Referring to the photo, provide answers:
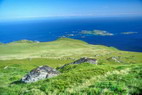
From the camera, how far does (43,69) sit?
19.6m

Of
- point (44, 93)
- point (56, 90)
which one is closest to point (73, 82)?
point (56, 90)

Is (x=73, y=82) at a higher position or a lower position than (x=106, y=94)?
lower

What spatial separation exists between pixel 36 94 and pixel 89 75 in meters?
5.12

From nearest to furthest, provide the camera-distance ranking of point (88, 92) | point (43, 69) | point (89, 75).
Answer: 1. point (88, 92)
2. point (89, 75)
3. point (43, 69)

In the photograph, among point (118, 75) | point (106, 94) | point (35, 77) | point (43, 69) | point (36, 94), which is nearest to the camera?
point (106, 94)

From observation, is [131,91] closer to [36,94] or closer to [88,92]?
[88,92]

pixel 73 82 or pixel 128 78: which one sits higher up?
pixel 128 78

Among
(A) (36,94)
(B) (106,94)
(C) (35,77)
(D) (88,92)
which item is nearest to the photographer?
(B) (106,94)

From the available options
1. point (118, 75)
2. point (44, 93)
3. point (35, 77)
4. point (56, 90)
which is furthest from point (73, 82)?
point (35, 77)

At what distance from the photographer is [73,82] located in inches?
476

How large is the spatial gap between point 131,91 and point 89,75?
5105 mm

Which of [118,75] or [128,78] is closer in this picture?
[128,78]

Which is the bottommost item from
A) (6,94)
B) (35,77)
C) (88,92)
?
(35,77)

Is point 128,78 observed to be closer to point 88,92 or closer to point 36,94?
point 88,92
